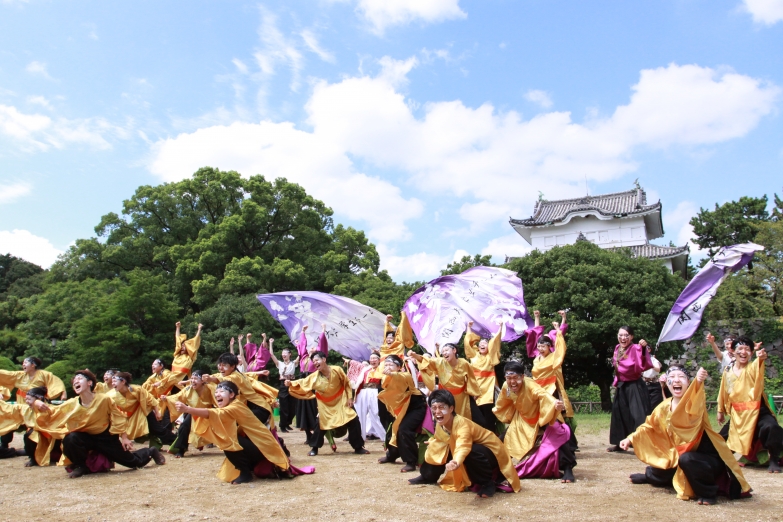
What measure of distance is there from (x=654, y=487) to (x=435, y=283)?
633 cm

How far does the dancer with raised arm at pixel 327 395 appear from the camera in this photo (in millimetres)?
8672

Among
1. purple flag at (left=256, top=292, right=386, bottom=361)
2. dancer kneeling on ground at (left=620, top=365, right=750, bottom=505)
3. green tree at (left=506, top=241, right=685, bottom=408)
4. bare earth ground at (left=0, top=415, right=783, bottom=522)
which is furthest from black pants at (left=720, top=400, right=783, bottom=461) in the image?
green tree at (left=506, top=241, right=685, bottom=408)

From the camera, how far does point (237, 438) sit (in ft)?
21.5

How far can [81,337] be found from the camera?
2212 cm

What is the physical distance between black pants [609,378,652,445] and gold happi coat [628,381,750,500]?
2639mm

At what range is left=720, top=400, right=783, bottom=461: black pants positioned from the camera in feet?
22.3

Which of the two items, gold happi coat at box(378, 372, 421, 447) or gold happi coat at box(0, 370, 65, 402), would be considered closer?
gold happi coat at box(378, 372, 421, 447)

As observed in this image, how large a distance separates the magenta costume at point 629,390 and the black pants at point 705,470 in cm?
295

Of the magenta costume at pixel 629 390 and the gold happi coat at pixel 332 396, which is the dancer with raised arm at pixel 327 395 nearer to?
the gold happi coat at pixel 332 396

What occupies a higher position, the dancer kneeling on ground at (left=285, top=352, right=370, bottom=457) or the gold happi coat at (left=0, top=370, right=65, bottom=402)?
the gold happi coat at (left=0, top=370, right=65, bottom=402)

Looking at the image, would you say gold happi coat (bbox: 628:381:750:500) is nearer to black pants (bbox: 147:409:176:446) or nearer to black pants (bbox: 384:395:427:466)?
black pants (bbox: 384:395:427:466)

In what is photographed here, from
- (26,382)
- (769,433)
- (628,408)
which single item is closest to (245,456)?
(26,382)

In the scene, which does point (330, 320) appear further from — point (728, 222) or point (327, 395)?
point (728, 222)

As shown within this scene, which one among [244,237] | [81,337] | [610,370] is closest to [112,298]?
[81,337]
